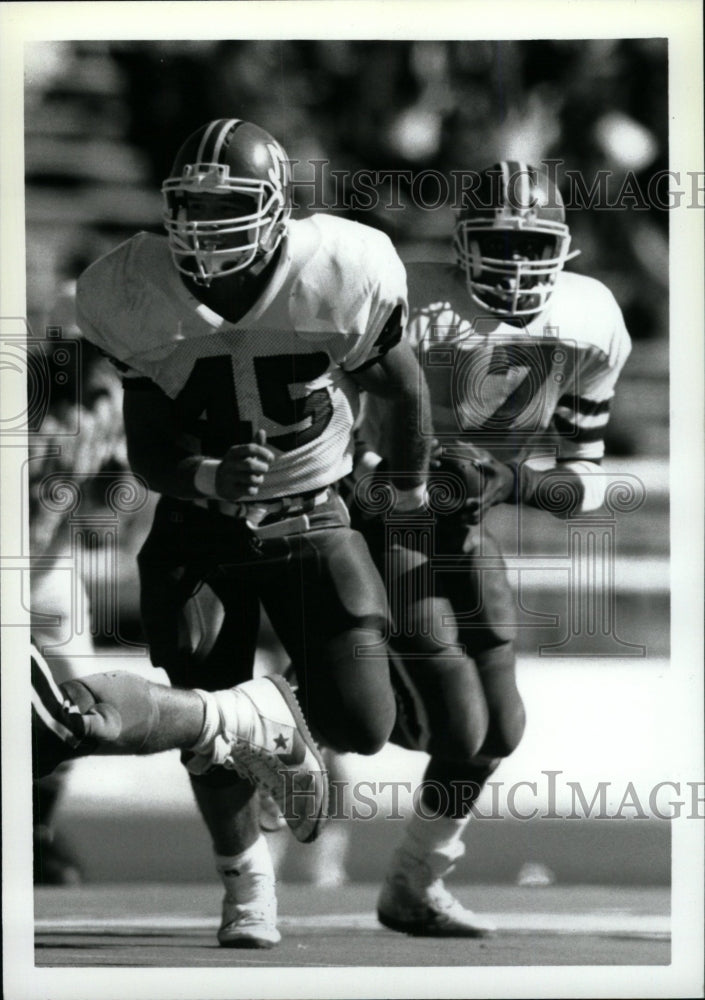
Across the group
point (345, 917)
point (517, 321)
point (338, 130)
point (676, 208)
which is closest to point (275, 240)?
point (338, 130)

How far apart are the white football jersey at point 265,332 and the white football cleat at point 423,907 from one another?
883 mm

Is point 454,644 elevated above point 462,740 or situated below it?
above

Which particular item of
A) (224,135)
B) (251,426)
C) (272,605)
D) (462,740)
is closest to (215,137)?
(224,135)

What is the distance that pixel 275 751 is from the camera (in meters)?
2.87

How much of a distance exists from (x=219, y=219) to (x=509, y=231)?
594mm

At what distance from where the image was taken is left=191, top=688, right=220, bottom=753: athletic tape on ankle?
2.84 m

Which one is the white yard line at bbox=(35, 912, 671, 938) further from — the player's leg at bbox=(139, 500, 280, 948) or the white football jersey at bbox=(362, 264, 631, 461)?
the white football jersey at bbox=(362, 264, 631, 461)

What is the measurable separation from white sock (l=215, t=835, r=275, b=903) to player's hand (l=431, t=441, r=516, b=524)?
82 cm

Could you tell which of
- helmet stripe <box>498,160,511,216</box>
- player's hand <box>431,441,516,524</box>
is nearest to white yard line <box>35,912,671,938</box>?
player's hand <box>431,441,516,524</box>

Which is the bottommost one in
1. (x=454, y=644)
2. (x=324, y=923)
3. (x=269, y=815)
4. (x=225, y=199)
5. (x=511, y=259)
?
(x=324, y=923)

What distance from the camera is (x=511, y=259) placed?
2814mm

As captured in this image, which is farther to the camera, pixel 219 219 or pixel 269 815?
pixel 269 815

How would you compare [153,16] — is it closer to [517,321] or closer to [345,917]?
[517,321]

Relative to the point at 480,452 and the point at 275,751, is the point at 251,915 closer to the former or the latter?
the point at 275,751
